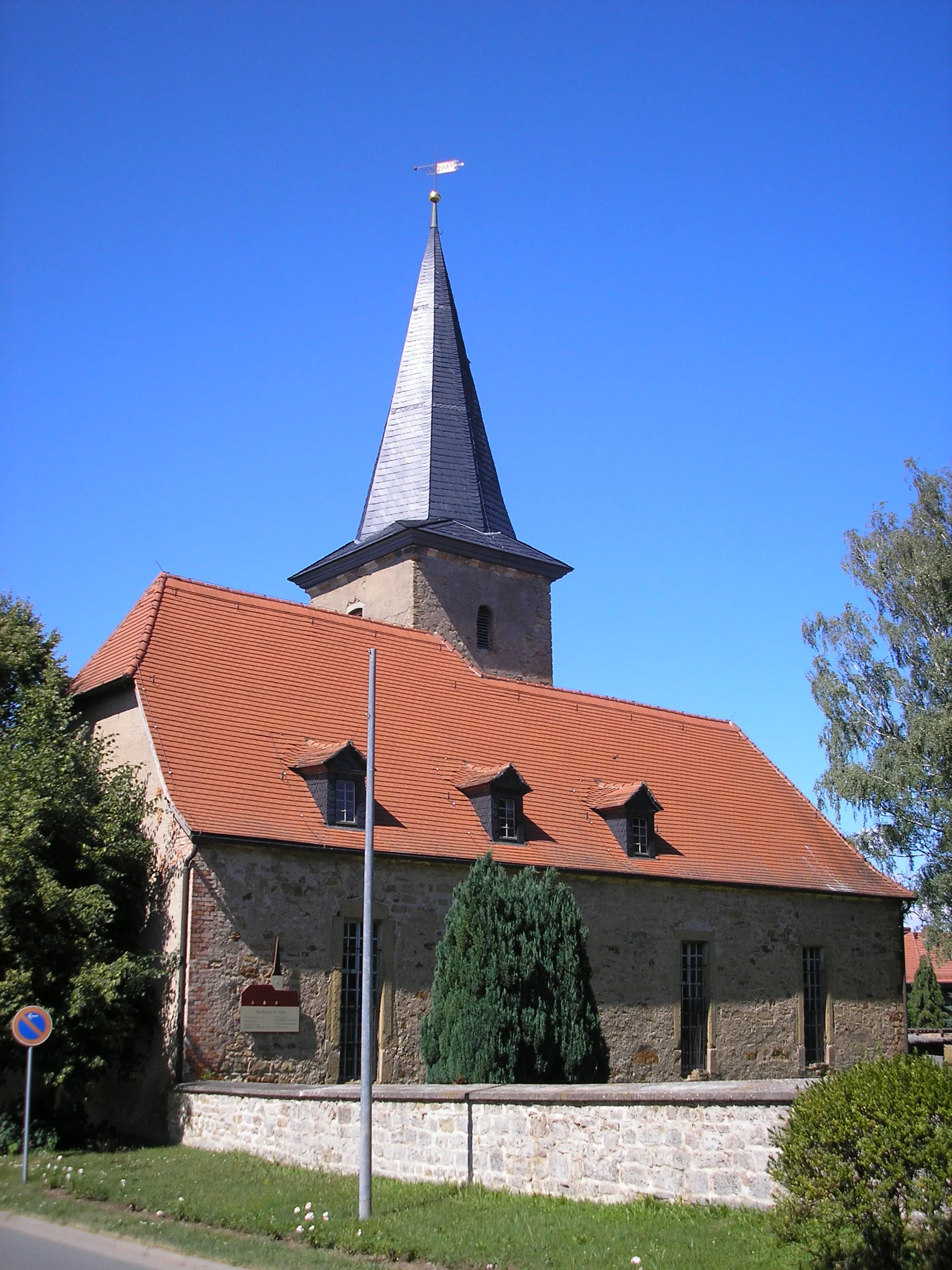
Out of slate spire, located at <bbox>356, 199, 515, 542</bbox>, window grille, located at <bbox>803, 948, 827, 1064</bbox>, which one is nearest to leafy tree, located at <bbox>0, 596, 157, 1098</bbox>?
slate spire, located at <bbox>356, 199, 515, 542</bbox>

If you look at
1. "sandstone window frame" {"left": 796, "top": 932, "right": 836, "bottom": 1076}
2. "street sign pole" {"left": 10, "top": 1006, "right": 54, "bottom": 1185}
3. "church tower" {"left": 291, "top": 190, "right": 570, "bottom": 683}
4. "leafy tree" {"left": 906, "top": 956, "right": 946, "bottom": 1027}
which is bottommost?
"leafy tree" {"left": 906, "top": 956, "right": 946, "bottom": 1027}

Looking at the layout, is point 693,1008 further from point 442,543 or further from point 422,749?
point 442,543

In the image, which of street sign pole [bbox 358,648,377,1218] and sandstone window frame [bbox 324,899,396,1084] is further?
sandstone window frame [bbox 324,899,396,1084]

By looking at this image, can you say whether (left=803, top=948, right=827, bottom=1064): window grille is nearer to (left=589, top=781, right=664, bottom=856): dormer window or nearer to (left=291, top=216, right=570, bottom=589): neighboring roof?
(left=589, top=781, right=664, bottom=856): dormer window

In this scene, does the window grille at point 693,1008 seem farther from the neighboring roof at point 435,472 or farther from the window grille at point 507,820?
the neighboring roof at point 435,472

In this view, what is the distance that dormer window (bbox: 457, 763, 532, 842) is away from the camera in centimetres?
2133

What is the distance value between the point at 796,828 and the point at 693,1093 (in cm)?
1685

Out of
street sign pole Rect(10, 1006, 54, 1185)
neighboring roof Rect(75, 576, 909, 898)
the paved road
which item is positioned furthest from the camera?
neighboring roof Rect(75, 576, 909, 898)

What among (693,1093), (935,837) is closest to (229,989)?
(693,1093)

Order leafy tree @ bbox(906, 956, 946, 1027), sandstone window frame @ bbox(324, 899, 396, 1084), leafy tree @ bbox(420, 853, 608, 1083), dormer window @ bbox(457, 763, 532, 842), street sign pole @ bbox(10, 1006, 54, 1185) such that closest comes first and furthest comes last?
street sign pole @ bbox(10, 1006, 54, 1185)
leafy tree @ bbox(420, 853, 608, 1083)
sandstone window frame @ bbox(324, 899, 396, 1084)
dormer window @ bbox(457, 763, 532, 842)
leafy tree @ bbox(906, 956, 946, 1027)

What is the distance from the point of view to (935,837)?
27.4m

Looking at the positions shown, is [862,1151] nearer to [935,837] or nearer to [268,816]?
[268,816]

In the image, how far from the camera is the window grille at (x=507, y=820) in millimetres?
21406

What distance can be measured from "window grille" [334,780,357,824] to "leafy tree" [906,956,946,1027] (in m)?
27.2
